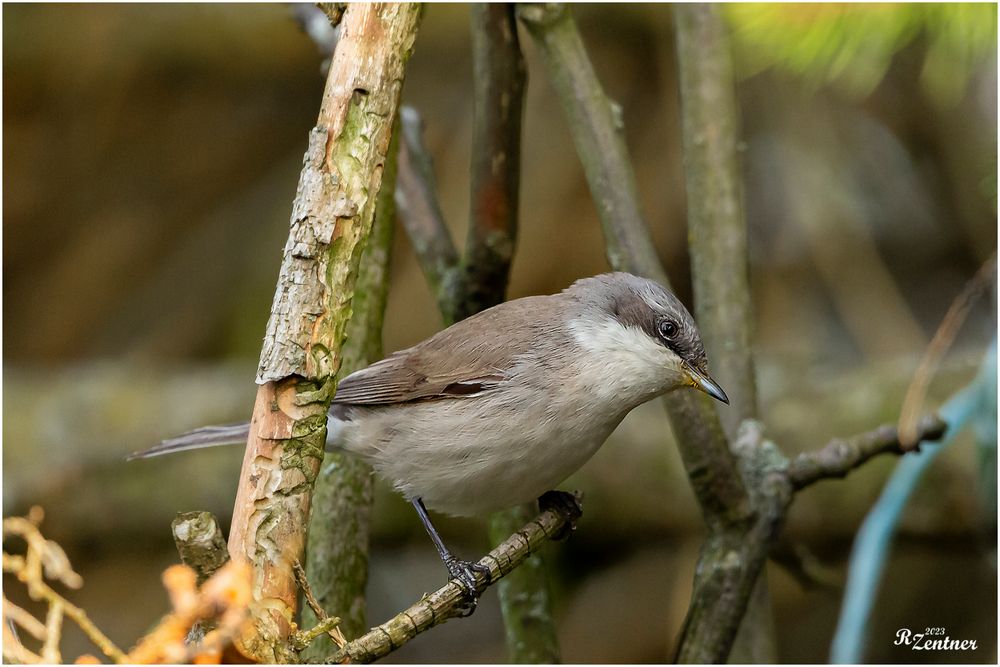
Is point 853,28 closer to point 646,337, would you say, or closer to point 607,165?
point 607,165

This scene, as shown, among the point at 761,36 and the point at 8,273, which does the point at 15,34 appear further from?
the point at 761,36

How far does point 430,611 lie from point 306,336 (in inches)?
22.6

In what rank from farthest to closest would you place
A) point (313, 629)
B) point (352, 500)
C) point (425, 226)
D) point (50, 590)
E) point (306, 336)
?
point (425, 226), point (352, 500), point (306, 336), point (313, 629), point (50, 590)

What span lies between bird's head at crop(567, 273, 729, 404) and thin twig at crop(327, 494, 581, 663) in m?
0.52


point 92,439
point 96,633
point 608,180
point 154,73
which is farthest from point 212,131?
point 96,633

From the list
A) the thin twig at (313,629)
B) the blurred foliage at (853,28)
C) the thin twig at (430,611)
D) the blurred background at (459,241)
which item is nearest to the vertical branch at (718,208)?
the blurred foliage at (853,28)

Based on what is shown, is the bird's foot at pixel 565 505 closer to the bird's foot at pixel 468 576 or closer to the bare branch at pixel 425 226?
the bird's foot at pixel 468 576

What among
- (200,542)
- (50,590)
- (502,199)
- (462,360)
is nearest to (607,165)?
(502,199)

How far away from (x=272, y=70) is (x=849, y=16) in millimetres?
4232

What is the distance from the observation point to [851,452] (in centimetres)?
288

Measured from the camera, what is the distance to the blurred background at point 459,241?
4.59 m

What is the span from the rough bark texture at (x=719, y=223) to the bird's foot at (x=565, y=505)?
1.90ft

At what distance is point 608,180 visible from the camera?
9.39 ft

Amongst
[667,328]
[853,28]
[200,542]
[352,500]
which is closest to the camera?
[200,542]
